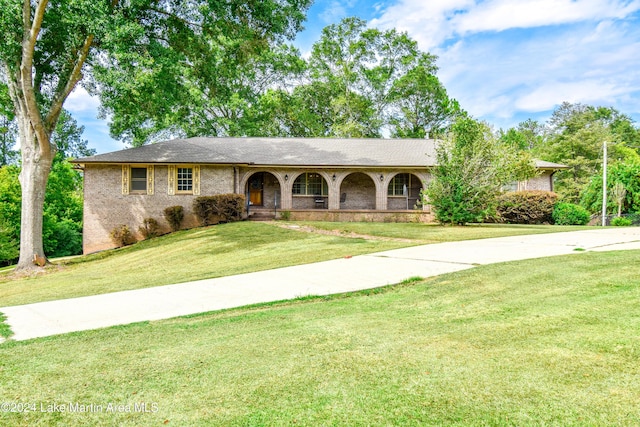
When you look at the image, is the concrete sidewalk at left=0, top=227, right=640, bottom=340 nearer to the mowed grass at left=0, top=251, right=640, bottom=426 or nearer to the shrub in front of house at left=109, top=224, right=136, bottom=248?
→ the mowed grass at left=0, top=251, right=640, bottom=426

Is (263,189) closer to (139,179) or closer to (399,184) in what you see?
(139,179)

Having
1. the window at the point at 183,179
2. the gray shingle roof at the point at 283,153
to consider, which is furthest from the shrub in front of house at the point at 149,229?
the gray shingle roof at the point at 283,153

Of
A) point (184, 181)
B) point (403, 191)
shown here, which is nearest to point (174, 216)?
point (184, 181)

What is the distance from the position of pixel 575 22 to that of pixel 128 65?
757 inches

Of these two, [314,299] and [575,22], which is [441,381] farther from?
[575,22]

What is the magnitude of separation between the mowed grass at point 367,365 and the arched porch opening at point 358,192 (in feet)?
62.5

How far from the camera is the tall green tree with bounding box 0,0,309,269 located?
1317 cm

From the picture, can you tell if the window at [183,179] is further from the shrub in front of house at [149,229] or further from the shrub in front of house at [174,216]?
the shrub in front of house at [149,229]

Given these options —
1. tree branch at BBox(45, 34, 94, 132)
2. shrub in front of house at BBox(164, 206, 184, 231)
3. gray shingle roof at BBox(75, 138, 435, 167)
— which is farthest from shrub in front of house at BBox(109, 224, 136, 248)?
tree branch at BBox(45, 34, 94, 132)

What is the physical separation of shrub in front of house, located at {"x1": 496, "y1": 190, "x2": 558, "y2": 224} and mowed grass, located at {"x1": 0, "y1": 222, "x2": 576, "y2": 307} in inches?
321

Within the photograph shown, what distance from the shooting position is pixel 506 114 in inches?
2421

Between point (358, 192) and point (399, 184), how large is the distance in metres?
2.63

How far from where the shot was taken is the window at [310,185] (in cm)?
2439

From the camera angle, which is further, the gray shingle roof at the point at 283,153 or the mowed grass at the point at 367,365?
the gray shingle roof at the point at 283,153
